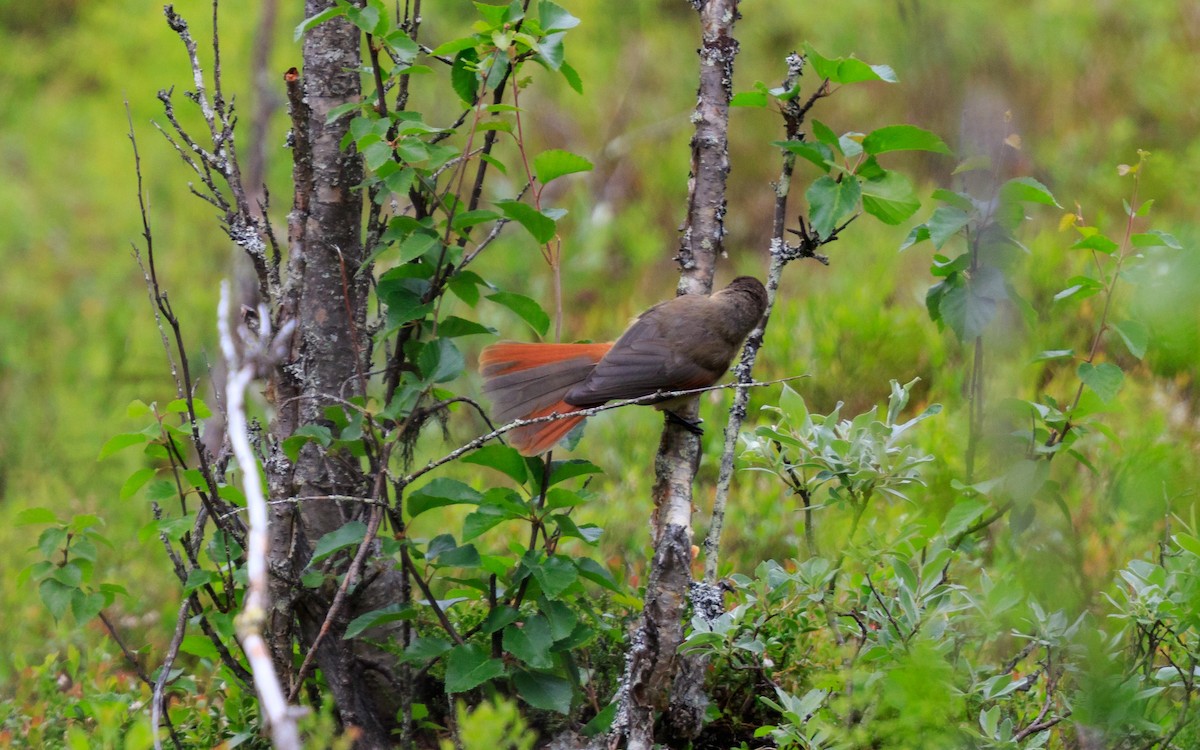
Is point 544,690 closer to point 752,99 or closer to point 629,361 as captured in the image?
point 629,361

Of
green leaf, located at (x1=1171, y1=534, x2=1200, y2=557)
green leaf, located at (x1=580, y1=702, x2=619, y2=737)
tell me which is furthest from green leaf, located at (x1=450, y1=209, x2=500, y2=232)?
green leaf, located at (x1=1171, y1=534, x2=1200, y2=557)

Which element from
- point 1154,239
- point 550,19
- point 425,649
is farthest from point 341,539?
point 1154,239

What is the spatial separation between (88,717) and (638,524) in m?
1.99

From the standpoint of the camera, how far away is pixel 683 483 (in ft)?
8.95

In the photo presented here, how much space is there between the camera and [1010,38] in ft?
24.0

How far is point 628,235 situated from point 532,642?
15.4 feet

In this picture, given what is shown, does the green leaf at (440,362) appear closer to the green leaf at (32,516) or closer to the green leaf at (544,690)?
the green leaf at (544,690)

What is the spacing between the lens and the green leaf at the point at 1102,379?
2.46 meters

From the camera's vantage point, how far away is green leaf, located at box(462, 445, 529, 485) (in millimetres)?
2506

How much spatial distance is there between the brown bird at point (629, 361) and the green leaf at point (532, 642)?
28.3 inches

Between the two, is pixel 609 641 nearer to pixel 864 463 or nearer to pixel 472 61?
pixel 864 463

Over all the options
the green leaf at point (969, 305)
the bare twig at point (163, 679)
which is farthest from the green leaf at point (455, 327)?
the green leaf at point (969, 305)

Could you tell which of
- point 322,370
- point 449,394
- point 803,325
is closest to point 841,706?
point 449,394

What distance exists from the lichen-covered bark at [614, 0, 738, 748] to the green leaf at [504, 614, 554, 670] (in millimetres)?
216
